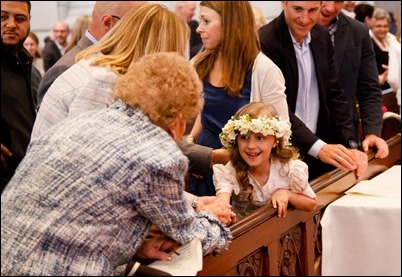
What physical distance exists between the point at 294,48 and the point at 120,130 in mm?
1934

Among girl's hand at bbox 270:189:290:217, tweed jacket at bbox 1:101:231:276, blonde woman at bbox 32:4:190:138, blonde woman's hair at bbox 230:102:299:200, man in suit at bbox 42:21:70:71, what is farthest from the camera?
man in suit at bbox 42:21:70:71

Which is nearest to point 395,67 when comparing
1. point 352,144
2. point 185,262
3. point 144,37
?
point 352,144

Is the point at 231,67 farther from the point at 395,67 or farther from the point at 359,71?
the point at 395,67

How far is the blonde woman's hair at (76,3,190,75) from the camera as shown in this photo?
3398 mm

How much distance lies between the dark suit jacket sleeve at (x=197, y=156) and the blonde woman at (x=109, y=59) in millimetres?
719

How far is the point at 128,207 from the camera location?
108 inches

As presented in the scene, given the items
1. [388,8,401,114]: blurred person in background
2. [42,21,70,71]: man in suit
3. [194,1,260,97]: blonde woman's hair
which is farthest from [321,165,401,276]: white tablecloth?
[42,21,70,71]: man in suit

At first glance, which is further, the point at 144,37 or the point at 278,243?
the point at 278,243

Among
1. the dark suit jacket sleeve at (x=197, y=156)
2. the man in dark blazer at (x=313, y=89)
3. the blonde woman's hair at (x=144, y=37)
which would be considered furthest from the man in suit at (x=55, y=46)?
the blonde woman's hair at (x=144, y=37)

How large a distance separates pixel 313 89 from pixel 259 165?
0.82 metres

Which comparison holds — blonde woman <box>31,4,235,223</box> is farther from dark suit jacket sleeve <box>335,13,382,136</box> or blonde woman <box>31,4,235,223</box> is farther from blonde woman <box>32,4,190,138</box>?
dark suit jacket sleeve <box>335,13,382,136</box>

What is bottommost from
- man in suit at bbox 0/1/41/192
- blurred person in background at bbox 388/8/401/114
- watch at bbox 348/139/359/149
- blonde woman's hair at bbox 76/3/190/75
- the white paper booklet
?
blurred person in background at bbox 388/8/401/114

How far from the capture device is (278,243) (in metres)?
3.63

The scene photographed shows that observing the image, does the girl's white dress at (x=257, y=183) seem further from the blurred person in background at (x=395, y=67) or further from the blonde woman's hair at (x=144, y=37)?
the blurred person in background at (x=395, y=67)
